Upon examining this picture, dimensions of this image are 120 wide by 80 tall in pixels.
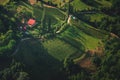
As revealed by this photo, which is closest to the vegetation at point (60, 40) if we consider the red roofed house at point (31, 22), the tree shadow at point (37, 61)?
the tree shadow at point (37, 61)

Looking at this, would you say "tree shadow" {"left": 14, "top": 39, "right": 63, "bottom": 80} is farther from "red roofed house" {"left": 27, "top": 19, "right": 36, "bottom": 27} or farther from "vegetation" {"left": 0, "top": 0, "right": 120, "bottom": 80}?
"red roofed house" {"left": 27, "top": 19, "right": 36, "bottom": 27}

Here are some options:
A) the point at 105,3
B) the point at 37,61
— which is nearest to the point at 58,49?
the point at 37,61

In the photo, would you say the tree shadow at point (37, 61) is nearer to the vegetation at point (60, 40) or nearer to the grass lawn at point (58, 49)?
the vegetation at point (60, 40)

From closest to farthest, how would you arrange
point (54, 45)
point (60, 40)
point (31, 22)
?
point (54, 45)
point (60, 40)
point (31, 22)

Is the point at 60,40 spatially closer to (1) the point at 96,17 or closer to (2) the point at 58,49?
(2) the point at 58,49

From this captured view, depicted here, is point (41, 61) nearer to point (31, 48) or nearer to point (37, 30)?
point (31, 48)

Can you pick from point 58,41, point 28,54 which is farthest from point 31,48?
point 58,41
